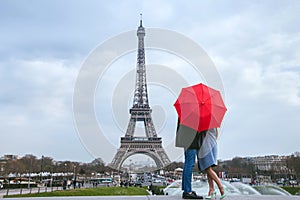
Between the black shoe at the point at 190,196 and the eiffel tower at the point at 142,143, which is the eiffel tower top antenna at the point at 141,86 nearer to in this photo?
the eiffel tower at the point at 142,143

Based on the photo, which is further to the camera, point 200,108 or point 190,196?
point 190,196

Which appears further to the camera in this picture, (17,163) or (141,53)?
(17,163)

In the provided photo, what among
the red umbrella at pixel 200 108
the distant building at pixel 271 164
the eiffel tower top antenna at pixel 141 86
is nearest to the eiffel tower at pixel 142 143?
the eiffel tower top antenna at pixel 141 86

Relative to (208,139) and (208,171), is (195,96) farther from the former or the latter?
(208,171)

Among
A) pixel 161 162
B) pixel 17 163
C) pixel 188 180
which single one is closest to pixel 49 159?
pixel 17 163

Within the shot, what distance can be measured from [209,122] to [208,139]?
0.35 meters

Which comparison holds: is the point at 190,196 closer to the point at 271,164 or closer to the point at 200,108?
the point at 200,108

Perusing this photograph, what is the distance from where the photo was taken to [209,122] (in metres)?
5.38

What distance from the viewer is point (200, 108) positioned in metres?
5.33

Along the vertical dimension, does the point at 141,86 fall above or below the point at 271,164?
above

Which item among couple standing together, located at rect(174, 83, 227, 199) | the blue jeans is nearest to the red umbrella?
couple standing together, located at rect(174, 83, 227, 199)

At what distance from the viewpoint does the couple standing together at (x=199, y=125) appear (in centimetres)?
532

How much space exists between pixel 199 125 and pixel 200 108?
30 centimetres

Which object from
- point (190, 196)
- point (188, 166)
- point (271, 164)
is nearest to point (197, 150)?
point (188, 166)
